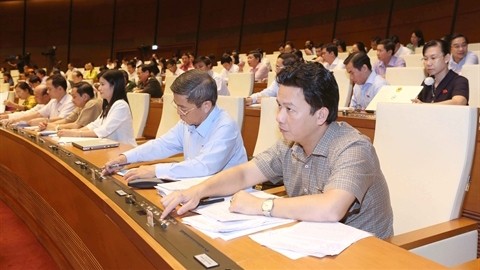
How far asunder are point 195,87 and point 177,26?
9338mm

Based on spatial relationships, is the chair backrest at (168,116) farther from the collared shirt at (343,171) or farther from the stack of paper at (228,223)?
the stack of paper at (228,223)

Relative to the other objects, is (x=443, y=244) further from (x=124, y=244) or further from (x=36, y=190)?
(x=36, y=190)

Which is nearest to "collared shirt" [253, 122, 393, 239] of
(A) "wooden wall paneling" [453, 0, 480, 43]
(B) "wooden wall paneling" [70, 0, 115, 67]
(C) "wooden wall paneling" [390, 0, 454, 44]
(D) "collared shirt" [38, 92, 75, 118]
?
(D) "collared shirt" [38, 92, 75, 118]

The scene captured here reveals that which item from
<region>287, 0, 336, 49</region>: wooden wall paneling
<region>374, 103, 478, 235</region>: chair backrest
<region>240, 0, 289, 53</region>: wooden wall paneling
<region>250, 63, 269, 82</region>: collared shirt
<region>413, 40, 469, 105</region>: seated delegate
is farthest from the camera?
<region>240, 0, 289, 53</region>: wooden wall paneling

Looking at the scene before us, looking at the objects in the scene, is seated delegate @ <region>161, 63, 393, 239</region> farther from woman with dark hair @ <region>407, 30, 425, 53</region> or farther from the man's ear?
woman with dark hair @ <region>407, 30, 425, 53</region>

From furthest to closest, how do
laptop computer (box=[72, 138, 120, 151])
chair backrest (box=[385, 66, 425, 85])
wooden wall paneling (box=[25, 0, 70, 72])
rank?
1. wooden wall paneling (box=[25, 0, 70, 72])
2. chair backrest (box=[385, 66, 425, 85])
3. laptop computer (box=[72, 138, 120, 151])

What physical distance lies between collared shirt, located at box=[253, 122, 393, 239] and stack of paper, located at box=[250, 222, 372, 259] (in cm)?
14

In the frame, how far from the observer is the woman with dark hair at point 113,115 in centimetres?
267

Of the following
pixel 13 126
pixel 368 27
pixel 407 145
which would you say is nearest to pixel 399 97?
pixel 407 145

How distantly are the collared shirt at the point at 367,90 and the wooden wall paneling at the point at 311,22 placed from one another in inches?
205

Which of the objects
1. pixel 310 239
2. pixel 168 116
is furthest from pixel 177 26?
pixel 310 239

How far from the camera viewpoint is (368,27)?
7.66m

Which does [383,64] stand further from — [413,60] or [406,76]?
[406,76]

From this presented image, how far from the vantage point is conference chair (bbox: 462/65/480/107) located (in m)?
2.75
